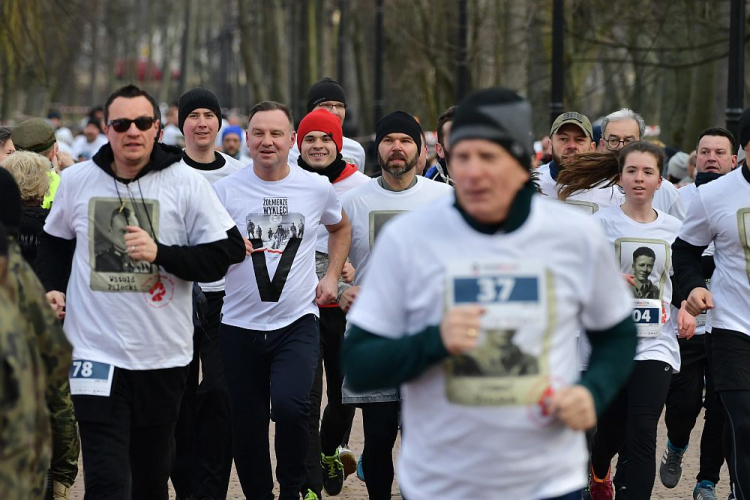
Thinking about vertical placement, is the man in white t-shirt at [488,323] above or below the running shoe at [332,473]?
above

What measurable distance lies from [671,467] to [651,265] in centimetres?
206

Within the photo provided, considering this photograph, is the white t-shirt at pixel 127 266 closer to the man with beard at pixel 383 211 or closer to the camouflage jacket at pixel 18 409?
the camouflage jacket at pixel 18 409

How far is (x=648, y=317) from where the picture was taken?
7504 mm

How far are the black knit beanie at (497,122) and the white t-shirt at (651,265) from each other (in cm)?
354

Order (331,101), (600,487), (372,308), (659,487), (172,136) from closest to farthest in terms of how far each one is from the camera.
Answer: (372,308), (600,487), (659,487), (331,101), (172,136)

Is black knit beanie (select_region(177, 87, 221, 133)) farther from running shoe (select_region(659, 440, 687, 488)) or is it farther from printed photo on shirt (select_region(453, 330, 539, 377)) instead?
printed photo on shirt (select_region(453, 330, 539, 377))

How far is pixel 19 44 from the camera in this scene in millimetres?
22688

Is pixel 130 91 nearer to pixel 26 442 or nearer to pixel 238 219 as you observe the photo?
pixel 238 219

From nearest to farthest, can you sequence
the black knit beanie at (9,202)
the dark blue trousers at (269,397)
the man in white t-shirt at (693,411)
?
the black knit beanie at (9,202) → the dark blue trousers at (269,397) → the man in white t-shirt at (693,411)

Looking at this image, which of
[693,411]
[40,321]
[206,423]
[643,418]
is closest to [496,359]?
[40,321]

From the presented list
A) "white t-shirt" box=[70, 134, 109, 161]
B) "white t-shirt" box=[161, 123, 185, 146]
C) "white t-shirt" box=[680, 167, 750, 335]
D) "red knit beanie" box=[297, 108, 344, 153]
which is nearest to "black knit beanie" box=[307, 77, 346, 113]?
"red knit beanie" box=[297, 108, 344, 153]

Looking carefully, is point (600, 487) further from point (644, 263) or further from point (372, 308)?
point (372, 308)

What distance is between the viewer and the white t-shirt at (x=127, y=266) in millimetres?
6016

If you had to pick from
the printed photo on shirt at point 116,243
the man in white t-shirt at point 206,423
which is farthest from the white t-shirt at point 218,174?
the printed photo on shirt at point 116,243
